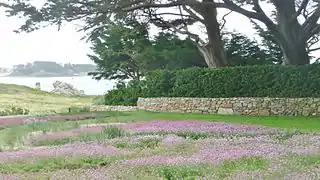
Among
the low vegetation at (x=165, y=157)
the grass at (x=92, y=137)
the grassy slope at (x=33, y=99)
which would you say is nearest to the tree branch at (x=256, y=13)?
the low vegetation at (x=165, y=157)

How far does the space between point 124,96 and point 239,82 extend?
8507mm

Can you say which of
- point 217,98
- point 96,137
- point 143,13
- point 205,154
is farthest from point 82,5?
point 205,154

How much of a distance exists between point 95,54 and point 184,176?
33111 millimetres

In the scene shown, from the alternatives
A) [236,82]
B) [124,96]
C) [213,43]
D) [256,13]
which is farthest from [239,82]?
[124,96]

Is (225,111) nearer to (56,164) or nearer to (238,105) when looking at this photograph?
(238,105)

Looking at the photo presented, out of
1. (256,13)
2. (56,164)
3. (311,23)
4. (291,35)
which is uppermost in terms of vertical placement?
(256,13)

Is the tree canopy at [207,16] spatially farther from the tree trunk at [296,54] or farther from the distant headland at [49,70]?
→ the distant headland at [49,70]

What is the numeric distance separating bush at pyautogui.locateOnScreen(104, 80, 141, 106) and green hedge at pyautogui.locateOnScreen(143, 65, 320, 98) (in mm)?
1421

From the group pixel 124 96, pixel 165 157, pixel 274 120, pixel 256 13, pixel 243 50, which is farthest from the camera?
pixel 243 50

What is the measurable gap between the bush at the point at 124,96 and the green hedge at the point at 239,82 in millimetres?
1421

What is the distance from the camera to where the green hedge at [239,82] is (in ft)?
74.3

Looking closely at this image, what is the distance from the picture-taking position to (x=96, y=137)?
43.7 ft

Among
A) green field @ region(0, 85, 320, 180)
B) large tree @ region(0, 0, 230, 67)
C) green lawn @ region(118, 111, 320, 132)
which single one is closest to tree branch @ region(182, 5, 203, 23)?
large tree @ region(0, 0, 230, 67)

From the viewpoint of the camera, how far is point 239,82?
24.7 meters
